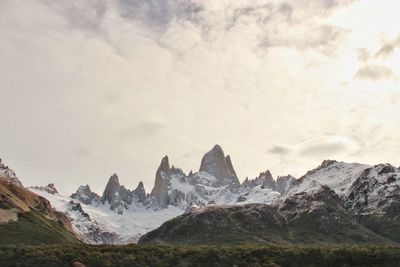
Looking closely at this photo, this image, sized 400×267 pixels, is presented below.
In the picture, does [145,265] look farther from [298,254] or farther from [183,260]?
[298,254]

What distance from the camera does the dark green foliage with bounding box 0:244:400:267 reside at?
355ft

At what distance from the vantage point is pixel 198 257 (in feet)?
375

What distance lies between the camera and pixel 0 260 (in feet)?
351

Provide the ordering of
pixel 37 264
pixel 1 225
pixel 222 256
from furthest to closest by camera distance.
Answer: pixel 1 225
pixel 222 256
pixel 37 264

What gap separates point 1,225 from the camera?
19875 centimetres

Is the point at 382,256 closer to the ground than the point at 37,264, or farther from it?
farther from it

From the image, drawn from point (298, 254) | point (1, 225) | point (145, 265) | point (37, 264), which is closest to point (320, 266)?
point (298, 254)

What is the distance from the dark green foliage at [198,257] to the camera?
10831cm

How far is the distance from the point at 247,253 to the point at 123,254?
27.9 metres

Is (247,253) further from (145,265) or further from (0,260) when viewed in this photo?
(0,260)

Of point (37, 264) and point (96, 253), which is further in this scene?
point (96, 253)

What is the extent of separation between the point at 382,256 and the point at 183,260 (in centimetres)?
4410

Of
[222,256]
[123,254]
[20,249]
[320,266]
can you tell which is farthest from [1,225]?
[320,266]

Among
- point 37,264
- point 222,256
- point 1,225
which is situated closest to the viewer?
point 37,264
